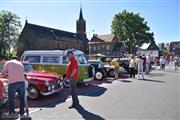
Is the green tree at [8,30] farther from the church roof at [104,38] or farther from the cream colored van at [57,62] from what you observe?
the cream colored van at [57,62]

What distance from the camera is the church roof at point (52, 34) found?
3049 inches

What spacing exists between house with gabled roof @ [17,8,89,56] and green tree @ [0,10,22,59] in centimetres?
485

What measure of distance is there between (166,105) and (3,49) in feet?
194

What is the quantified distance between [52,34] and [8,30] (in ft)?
61.5

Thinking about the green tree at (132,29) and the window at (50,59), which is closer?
the window at (50,59)

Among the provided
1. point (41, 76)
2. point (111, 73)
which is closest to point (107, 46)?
point (111, 73)

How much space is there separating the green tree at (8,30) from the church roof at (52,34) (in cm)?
633

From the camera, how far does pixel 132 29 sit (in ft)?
242

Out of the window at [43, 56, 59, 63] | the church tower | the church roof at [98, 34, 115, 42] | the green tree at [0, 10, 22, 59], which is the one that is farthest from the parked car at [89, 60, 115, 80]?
the church roof at [98, 34, 115, 42]

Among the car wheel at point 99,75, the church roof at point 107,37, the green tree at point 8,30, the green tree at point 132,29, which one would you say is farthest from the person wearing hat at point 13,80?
the church roof at point 107,37

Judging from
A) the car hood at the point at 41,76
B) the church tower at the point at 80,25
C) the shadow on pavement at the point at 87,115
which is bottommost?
the shadow on pavement at the point at 87,115

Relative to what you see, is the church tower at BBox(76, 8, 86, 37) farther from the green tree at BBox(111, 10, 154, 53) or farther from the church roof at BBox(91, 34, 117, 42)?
the green tree at BBox(111, 10, 154, 53)

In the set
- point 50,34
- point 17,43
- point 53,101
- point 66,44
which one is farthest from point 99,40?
point 53,101

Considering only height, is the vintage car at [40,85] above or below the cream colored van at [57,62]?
below
